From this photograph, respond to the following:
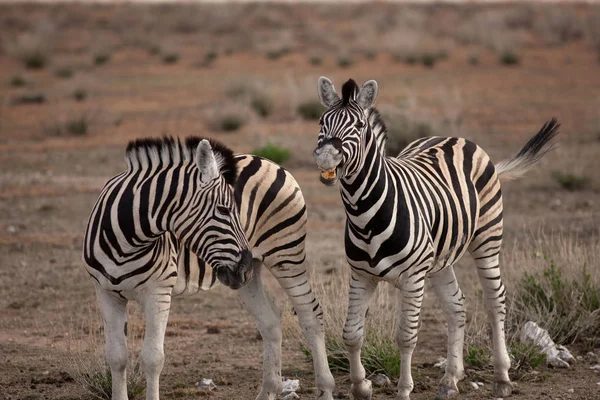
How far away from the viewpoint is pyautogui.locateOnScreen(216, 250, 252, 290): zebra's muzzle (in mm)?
5285

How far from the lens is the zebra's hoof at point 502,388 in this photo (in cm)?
669

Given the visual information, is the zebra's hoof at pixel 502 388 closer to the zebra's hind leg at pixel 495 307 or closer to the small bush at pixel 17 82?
the zebra's hind leg at pixel 495 307

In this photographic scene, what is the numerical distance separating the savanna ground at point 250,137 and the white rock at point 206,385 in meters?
0.11

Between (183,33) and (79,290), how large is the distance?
4843cm

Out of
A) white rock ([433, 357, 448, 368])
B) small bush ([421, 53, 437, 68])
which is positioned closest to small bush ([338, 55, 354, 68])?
small bush ([421, 53, 437, 68])

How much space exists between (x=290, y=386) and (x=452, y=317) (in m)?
1.41

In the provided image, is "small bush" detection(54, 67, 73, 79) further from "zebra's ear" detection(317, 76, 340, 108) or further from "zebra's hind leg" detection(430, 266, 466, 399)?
"zebra's ear" detection(317, 76, 340, 108)

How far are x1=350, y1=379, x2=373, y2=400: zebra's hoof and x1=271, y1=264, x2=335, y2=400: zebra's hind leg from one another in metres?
0.17

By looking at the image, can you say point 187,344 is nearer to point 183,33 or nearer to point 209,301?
point 209,301

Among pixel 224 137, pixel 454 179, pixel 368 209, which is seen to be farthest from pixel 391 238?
pixel 224 137

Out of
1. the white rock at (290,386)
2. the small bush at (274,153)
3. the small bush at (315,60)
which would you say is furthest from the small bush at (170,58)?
the white rock at (290,386)

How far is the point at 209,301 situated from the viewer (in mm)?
9938

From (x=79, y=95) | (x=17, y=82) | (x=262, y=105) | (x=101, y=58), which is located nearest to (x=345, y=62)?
(x=101, y=58)

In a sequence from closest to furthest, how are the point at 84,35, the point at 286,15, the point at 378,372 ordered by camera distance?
the point at 378,372, the point at 84,35, the point at 286,15
